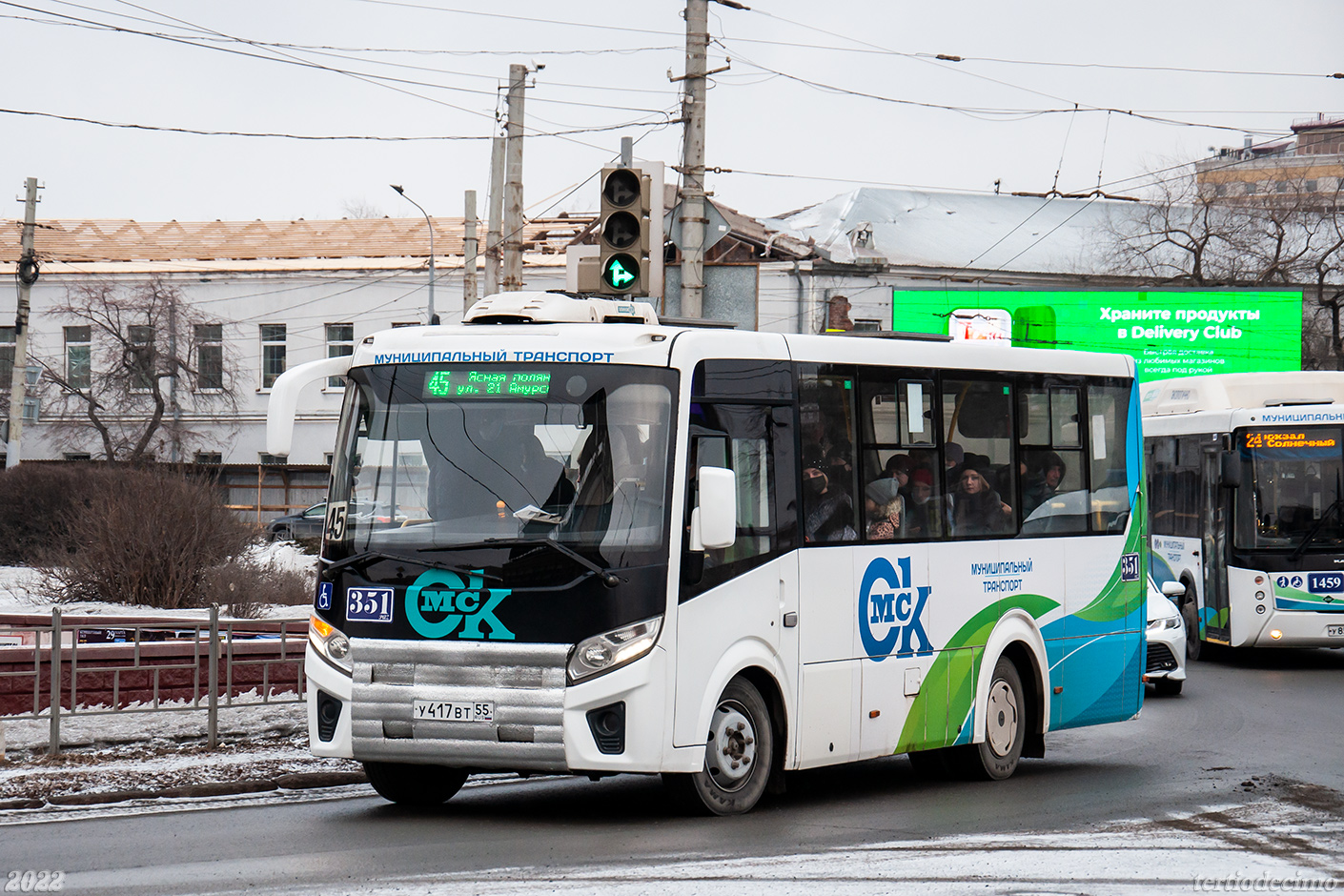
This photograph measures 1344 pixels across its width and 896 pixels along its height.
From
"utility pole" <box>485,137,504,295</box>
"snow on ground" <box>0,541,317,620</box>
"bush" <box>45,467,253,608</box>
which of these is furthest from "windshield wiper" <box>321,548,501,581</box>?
"utility pole" <box>485,137,504,295</box>

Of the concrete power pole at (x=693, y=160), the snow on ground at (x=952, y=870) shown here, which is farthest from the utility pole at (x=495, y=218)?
the snow on ground at (x=952, y=870)

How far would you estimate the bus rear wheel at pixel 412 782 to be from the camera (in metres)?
9.34

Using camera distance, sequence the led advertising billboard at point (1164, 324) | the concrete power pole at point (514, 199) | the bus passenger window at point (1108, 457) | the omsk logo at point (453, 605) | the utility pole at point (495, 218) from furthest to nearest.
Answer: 1. the led advertising billboard at point (1164, 324)
2. the utility pole at point (495, 218)
3. the concrete power pole at point (514, 199)
4. the bus passenger window at point (1108, 457)
5. the omsk logo at point (453, 605)

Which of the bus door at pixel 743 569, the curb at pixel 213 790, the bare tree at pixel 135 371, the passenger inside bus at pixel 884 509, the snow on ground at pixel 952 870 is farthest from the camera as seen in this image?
the bare tree at pixel 135 371

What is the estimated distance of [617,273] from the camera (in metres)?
12.2

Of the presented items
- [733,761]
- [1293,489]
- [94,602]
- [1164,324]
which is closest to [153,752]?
[733,761]

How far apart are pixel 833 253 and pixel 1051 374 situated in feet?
138

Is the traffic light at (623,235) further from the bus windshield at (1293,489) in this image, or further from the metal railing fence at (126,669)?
the bus windshield at (1293,489)

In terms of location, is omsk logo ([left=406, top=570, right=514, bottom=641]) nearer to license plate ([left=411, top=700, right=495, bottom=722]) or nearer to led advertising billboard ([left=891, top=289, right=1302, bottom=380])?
license plate ([left=411, top=700, right=495, bottom=722])

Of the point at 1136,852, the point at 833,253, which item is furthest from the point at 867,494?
the point at 833,253

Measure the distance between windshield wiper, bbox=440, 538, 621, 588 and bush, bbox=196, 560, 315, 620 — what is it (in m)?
8.29

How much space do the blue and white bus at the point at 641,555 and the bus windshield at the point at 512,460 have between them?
1 centimetres

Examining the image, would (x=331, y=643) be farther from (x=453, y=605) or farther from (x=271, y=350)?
(x=271, y=350)

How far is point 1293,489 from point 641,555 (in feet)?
42.9
